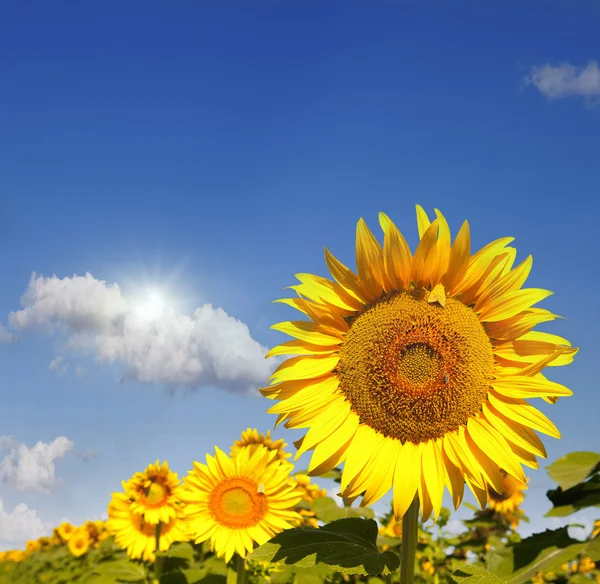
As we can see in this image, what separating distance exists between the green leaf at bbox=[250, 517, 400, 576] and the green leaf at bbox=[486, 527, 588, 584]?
40.9 inches

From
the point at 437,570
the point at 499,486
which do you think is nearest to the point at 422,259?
the point at 499,486

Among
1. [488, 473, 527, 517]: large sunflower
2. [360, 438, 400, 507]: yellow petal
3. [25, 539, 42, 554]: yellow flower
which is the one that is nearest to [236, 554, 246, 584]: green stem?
[360, 438, 400, 507]: yellow petal

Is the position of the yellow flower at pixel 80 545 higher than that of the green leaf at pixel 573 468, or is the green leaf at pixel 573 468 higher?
the yellow flower at pixel 80 545

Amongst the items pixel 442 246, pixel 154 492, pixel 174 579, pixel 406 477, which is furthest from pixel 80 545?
pixel 442 246

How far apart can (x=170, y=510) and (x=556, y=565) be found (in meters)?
3.50

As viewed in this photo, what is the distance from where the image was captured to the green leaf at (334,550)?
2531 millimetres

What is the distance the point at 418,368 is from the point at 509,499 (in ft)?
20.1

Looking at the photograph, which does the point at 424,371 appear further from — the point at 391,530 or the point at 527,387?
the point at 391,530

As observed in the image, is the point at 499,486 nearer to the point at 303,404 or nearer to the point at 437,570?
the point at 303,404

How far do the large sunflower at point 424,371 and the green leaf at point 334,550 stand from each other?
21 centimetres

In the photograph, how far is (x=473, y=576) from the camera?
268 cm

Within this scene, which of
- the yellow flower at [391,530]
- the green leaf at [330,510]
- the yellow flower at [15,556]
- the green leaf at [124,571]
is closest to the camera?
the green leaf at [330,510]

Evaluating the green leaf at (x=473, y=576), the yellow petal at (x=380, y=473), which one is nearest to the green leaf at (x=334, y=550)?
the yellow petal at (x=380, y=473)

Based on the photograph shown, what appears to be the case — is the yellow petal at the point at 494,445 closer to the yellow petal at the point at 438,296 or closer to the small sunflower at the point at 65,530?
the yellow petal at the point at 438,296
